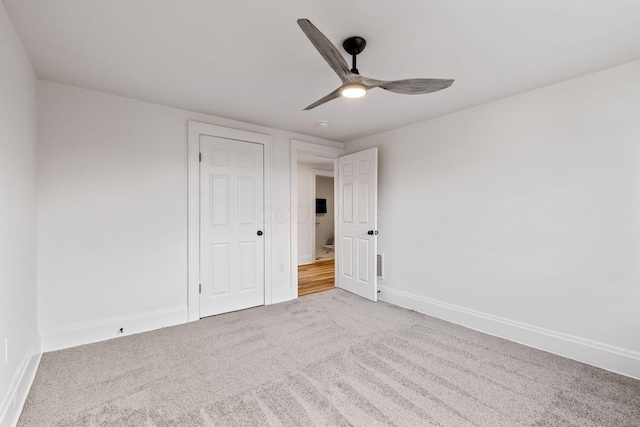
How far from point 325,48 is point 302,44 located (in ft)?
1.57

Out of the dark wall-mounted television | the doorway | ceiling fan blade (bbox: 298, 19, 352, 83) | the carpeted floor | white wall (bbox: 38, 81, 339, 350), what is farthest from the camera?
the dark wall-mounted television

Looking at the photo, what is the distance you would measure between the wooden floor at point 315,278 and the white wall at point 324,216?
142 cm

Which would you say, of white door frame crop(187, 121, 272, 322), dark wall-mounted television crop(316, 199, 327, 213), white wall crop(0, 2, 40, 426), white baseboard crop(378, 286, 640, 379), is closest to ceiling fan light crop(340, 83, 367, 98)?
white wall crop(0, 2, 40, 426)

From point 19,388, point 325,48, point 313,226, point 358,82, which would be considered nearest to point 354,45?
point 358,82

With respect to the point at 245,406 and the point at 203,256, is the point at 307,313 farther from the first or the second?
the point at 245,406

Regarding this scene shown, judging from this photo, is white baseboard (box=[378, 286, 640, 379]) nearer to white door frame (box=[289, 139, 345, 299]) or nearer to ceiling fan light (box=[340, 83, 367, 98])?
white door frame (box=[289, 139, 345, 299])

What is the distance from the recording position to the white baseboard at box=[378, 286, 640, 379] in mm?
2061

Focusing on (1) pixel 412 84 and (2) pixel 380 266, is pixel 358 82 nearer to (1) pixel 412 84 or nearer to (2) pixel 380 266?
(1) pixel 412 84

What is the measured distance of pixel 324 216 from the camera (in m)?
7.96

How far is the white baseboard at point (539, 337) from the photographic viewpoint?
206cm

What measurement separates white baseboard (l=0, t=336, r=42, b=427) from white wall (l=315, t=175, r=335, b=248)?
6.05 metres

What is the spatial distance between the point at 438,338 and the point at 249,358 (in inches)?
68.8

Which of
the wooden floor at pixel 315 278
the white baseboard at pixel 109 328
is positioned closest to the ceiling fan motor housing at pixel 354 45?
the white baseboard at pixel 109 328

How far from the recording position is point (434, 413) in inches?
64.6
